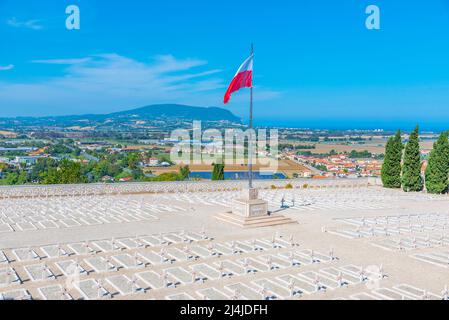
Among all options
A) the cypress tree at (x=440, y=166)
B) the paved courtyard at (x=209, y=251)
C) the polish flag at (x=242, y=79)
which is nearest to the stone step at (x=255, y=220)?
the paved courtyard at (x=209, y=251)

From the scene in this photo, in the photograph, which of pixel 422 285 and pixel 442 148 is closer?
pixel 422 285

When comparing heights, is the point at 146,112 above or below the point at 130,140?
above

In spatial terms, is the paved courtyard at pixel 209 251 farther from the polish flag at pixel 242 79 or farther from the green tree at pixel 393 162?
the green tree at pixel 393 162

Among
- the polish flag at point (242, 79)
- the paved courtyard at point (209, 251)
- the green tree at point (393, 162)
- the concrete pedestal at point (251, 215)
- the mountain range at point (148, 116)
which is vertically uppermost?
the mountain range at point (148, 116)

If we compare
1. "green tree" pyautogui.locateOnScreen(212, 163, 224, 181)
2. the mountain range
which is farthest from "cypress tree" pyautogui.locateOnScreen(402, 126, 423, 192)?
the mountain range
